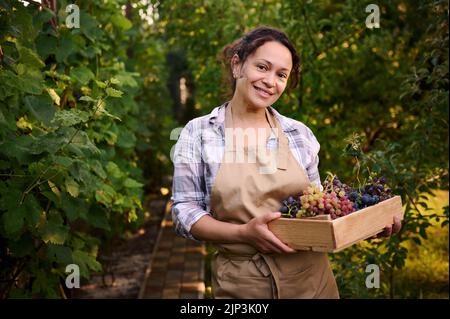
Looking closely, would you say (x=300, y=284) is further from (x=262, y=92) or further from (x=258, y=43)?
(x=258, y=43)

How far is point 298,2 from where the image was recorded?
4.16m

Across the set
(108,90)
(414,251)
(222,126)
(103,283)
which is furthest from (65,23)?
(414,251)

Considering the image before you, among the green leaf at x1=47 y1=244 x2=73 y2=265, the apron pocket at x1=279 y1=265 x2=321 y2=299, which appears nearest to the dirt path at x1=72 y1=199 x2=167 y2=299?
the green leaf at x1=47 y1=244 x2=73 y2=265

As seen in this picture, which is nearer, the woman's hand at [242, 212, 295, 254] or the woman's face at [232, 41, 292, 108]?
the woman's hand at [242, 212, 295, 254]

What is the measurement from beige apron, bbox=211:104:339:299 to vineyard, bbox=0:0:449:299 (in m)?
0.54

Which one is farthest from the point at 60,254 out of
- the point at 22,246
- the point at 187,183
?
the point at 187,183

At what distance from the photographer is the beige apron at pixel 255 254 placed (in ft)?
6.95

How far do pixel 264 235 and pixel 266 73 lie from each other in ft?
1.77

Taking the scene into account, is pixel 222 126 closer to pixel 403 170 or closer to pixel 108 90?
pixel 108 90

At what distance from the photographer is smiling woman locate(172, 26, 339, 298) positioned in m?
2.12

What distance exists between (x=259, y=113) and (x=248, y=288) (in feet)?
1.91

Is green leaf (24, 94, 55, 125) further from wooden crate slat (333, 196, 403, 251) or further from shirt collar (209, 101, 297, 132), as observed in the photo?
wooden crate slat (333, 196, 403, 251)

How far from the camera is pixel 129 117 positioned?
484 centimetres

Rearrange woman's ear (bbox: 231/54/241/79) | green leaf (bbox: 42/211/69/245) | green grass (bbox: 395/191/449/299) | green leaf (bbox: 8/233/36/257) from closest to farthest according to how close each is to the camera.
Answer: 1. woman's ear (bbox: 231/54/241/79)
2. green leaf (bbox: 42/211/69/245)
3. green leaf (bbox: 8/233/36/257)
4. green grass (bbox: 395/191/449/299)
